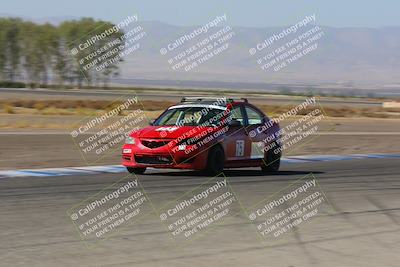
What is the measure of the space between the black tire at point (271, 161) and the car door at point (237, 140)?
0.67m

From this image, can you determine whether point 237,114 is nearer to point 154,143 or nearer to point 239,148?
point 239,148

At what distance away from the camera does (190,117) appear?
1514 cm

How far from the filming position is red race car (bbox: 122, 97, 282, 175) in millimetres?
14289

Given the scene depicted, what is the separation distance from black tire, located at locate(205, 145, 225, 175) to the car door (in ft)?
0.57

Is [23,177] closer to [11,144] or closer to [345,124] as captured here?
[11,144]

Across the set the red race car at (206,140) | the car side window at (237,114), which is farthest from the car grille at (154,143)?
the car side window at (237,114)

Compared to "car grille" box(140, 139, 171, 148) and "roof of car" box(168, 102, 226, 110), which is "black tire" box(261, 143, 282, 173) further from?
"car grille" box(140, 139, 171, 148)

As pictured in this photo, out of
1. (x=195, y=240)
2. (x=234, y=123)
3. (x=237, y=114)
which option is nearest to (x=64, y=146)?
(x=237, y=114)

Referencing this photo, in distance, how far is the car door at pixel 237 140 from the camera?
14.9m

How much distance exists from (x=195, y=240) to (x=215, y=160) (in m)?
6.11

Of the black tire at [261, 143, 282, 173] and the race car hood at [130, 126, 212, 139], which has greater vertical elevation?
the race car hood at [130, 126, 212, 139]

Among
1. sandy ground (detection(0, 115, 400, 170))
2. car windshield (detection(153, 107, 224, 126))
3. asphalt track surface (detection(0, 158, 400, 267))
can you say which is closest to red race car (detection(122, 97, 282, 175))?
car windshield (detection(153, 107, 224, 126))

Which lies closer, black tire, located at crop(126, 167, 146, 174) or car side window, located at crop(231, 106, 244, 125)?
black tire, located at crop(126, 167, 146, 174)

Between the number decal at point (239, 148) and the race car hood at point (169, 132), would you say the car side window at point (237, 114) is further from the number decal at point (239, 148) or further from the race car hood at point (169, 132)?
the race car hood at point (169, 132)
